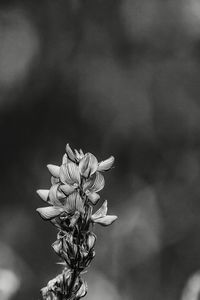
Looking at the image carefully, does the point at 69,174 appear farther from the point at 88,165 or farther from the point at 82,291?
the point at 82,291

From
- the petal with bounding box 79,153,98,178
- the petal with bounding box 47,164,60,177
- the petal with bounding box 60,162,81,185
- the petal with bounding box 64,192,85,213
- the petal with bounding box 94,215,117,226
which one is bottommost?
the petal with bounding box 94,215,117,226

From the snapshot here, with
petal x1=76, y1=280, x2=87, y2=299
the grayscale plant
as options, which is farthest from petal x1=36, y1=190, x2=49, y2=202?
petal x1=76, y1=280, x2=87, y2=299

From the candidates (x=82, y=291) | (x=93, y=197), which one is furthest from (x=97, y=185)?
(x=82, y=291)

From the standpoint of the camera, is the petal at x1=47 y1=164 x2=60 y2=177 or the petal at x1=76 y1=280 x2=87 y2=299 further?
the petal at x1=47 y1=164 x2=60 y2=177

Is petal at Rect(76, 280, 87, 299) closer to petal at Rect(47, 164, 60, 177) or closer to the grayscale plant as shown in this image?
the grayscale plant

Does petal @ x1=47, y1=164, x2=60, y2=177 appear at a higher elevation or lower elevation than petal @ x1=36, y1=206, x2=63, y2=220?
higher

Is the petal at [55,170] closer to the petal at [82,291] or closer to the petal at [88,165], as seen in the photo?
the petal at [88,165]

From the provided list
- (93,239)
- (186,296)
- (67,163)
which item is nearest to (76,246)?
(93,239)
